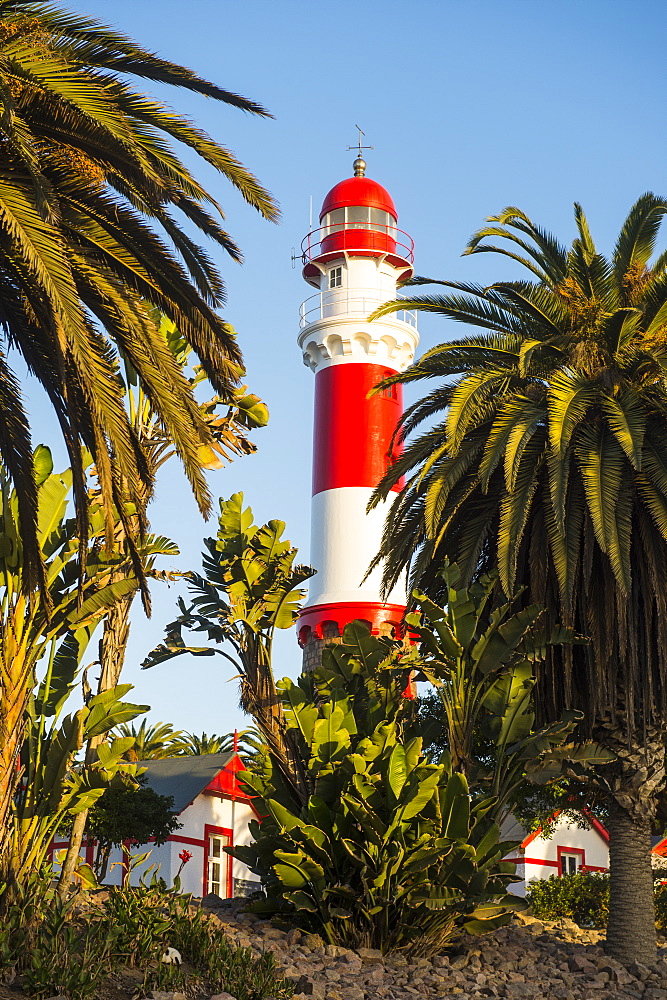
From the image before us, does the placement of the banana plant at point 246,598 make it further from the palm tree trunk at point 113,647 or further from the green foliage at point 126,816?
the green foliage at point 126,816

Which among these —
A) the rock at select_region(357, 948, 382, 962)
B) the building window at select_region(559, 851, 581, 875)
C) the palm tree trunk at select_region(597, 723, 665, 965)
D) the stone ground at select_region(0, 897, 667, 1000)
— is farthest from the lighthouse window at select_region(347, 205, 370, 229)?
the rock at select_region(357, 948, 382, 962)

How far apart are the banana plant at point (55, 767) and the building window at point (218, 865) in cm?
1795

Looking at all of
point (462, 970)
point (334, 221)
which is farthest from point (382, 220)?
point (462, 970)

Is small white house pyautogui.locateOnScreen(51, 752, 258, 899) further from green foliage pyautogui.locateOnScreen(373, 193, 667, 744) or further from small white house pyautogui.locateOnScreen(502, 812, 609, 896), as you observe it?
green foliage pyautogui.locateOnScreen(373, 193, 667, 744)

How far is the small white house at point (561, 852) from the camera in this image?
2752 centimetres

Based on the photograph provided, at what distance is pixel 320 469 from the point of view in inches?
1145

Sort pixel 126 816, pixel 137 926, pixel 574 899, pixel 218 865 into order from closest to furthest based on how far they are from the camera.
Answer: pixel 137 926, pixel 574 899, pixel 126 816, pixel 218 865

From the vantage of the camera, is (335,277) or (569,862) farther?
(335,277)

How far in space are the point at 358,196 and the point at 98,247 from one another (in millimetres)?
22441

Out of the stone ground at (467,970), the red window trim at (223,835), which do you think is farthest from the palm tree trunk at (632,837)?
the red window trim at (223,835)

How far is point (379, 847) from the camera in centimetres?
1215

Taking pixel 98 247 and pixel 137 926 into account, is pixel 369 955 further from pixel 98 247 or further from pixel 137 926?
pixel 98 247

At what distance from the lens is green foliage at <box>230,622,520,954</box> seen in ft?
40.1

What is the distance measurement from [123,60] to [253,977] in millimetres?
8251
